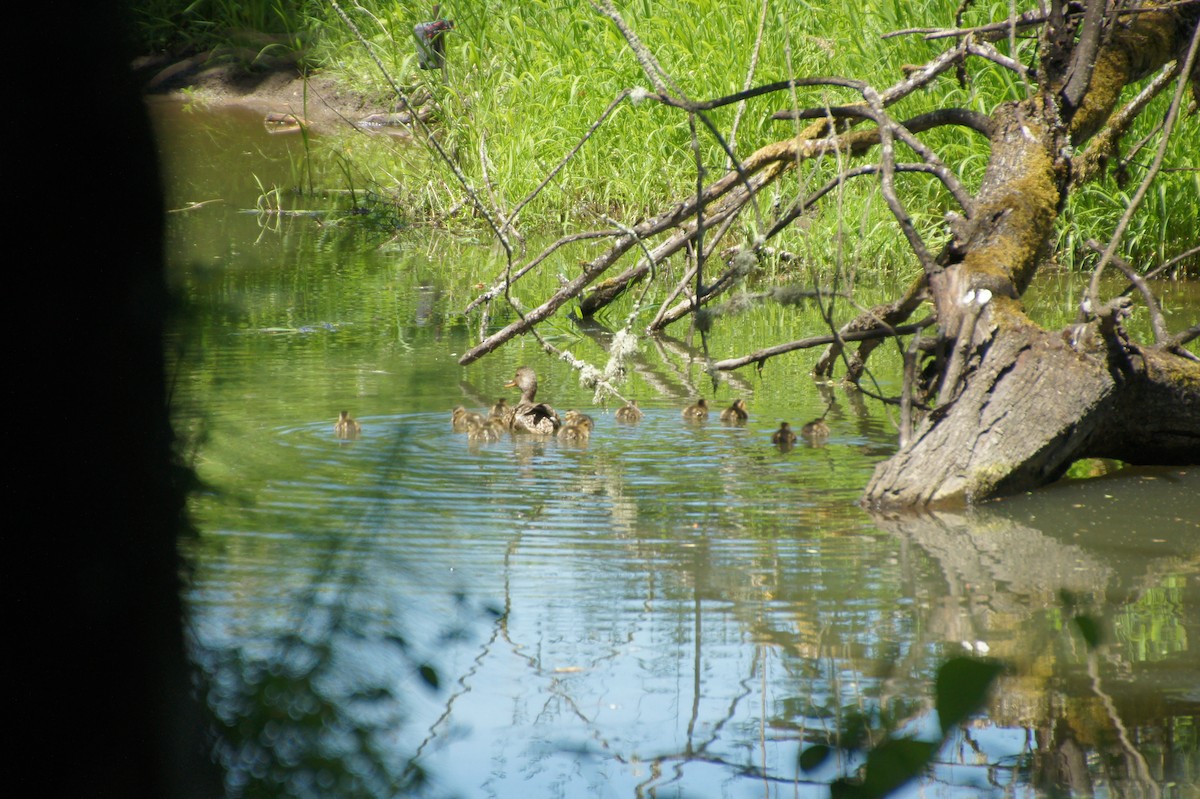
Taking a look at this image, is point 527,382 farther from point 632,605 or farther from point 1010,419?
point 632,605

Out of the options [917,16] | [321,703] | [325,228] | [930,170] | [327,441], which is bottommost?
[321,703]

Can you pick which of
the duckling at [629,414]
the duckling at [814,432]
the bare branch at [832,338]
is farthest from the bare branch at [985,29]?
the duckling at [629,414]

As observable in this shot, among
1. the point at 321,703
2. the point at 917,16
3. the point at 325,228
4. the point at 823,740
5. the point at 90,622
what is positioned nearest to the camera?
the point at 90,622

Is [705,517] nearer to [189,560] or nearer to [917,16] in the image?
[189,560]

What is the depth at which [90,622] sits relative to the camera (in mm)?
1778

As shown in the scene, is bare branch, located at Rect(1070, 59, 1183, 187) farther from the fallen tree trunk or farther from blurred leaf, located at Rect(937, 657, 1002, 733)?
blurred leaf, located at Rect(937, 657, 1002, 733)

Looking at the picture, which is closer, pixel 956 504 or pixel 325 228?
pixel 956 504

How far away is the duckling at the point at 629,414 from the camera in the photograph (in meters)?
6.24

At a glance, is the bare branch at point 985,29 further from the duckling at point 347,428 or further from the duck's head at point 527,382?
the duckling at point 347,428

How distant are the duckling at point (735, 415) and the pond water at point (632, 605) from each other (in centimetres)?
6

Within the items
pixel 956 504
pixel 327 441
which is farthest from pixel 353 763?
pixel 327 441

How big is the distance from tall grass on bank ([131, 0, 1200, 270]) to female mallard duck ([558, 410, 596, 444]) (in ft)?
10.2

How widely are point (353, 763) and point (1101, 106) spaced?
5042 millimetres

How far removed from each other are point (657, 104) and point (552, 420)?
592 centimetres
